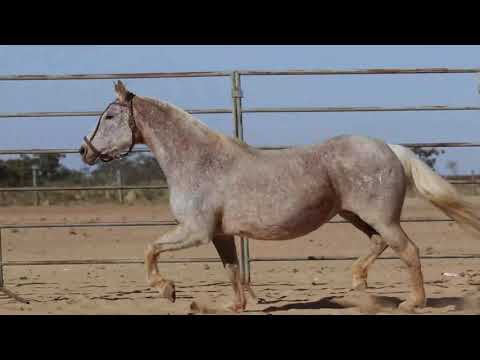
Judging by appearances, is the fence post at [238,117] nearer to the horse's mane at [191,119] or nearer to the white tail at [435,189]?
the horse's mane at [191,119]

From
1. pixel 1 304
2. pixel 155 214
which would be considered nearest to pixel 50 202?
pixel 155 214

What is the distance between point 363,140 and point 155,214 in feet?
43.0

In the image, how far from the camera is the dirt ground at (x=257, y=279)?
18.8ft

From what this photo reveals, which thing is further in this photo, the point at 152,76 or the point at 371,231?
the point at 152,76

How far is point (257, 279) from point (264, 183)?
2.73m

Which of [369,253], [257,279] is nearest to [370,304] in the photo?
[369,253]

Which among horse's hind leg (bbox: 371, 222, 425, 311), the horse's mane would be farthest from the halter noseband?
horse's hind leg (bbox: 371, 222, 425, 311)

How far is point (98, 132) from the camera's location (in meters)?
5.41

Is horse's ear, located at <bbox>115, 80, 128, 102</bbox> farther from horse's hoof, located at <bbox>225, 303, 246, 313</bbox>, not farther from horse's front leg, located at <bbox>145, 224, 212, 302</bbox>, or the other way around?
horse's hoof, located at <bbox>225, 303, 246, 313</bbox>

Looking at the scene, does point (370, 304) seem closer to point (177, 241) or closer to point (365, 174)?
point (365, 174)

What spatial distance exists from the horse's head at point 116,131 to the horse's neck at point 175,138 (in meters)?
0.11

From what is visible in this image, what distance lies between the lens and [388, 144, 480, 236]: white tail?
5.23 m

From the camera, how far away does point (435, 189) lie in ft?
17.1

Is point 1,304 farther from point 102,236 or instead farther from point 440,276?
point 102,236
